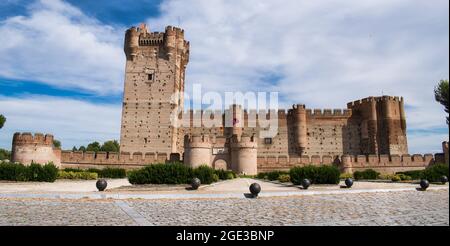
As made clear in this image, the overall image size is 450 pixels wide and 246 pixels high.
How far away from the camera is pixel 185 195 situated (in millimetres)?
10781

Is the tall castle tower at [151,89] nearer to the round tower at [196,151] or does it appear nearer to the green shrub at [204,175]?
the round tower at [196,151]

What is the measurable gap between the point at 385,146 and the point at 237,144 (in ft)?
63.1

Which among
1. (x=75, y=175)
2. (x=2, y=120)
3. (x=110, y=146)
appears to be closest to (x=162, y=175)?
(x=75, y=175)

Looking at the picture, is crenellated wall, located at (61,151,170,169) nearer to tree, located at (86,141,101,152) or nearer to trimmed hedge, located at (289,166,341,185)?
trimmed hedge, located at (289,166,341,185)

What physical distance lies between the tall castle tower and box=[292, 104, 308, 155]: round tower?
49.1 feet

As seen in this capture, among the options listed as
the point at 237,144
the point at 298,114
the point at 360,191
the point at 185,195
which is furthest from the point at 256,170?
the point at 185,195

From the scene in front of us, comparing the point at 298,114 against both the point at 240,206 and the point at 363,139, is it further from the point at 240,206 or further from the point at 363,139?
the point at 240,206

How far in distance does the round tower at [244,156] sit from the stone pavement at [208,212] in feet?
73.6

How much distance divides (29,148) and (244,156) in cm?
2026

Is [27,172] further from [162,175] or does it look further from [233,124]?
[233,124]

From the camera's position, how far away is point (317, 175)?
1603 centimetres

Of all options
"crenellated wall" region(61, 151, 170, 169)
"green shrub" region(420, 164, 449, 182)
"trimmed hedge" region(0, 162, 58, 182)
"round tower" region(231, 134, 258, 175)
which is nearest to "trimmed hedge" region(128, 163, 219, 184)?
"trimmed hedge" region(0, 162, 58, 182)

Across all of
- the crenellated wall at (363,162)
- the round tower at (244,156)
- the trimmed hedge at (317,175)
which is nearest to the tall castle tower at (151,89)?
the round tower at (244,156)
